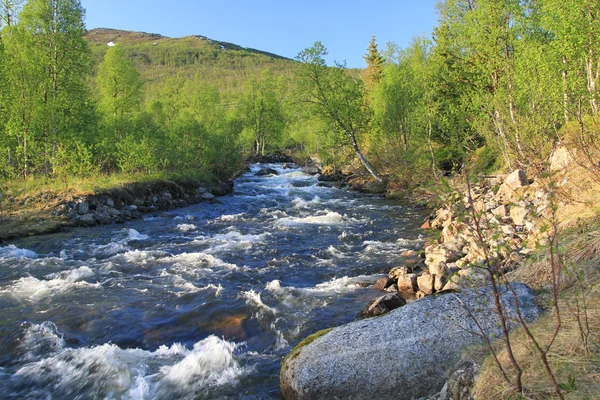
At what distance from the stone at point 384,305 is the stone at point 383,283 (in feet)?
5.60

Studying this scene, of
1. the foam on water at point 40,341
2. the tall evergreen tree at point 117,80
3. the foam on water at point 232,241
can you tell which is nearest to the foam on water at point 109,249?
Result: the foam on water at point 232,241

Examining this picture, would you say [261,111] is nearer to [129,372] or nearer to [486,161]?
[486,161]

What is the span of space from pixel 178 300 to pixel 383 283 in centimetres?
539

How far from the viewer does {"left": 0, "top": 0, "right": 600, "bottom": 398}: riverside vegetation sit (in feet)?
25.9

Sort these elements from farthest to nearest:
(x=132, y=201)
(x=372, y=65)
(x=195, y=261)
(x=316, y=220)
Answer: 1. (x=372, y=65)
2. (x=132, y=201)
3. (x=316, y=220)
4. (x=195, y=261)

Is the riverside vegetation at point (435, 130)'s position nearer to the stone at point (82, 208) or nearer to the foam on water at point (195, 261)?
the stone at point (82, 208)

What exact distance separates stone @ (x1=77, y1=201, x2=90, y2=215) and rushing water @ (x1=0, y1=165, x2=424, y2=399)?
69.8 inches

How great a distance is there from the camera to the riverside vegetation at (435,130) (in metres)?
7.90

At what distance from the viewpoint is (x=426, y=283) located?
1005 cm

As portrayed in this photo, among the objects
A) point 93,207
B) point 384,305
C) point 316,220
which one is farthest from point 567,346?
point 93,207

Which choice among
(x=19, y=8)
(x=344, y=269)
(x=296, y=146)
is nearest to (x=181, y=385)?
(x=344, y=269)

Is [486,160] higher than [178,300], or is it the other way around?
[486,160]

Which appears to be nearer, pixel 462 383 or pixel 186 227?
pixel 462 383

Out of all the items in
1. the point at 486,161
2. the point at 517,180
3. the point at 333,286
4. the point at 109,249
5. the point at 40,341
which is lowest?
the point at 40,341
